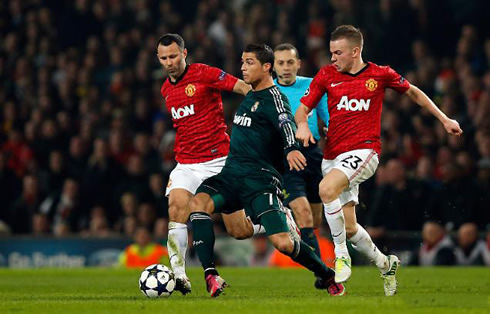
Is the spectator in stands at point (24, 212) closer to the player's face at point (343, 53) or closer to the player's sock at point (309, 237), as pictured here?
the player's sock at point (309, 237)

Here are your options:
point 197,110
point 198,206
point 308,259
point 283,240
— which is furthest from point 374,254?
point 197,110

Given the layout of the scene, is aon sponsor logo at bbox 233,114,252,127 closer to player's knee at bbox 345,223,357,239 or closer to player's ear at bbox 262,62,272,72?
player's ear at bbox 262,62,272,72

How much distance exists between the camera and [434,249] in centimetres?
1479

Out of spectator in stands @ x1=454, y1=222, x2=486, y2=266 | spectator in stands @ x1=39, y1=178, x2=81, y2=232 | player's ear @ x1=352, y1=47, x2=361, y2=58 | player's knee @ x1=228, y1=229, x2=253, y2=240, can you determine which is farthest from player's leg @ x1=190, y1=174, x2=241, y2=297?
spectator in stands @ x1=39, y1=178, x2=81, y2=232

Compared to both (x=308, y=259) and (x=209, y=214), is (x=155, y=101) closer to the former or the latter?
(x=209, y=214)

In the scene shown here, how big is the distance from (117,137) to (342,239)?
9633 millimetres

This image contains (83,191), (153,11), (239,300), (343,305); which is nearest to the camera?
(343,305)

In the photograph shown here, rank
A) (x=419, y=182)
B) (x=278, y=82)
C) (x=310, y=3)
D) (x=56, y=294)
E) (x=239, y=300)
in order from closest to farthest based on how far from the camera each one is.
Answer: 1. (x=239, y=300)
2. (x=56, y=294)
3. (x=278, y=82)
4. (x=419, y=182)
5. (x=310, y=3)

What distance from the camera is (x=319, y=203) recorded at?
35.7 feet

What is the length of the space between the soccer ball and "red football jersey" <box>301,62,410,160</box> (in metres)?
1.82

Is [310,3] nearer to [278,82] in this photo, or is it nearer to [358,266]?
[358,266]

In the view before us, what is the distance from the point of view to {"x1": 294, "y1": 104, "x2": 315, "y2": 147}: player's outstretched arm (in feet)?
27.8

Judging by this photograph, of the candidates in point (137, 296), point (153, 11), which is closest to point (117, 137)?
point (153, 11)

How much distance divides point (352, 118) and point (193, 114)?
1.61 m
